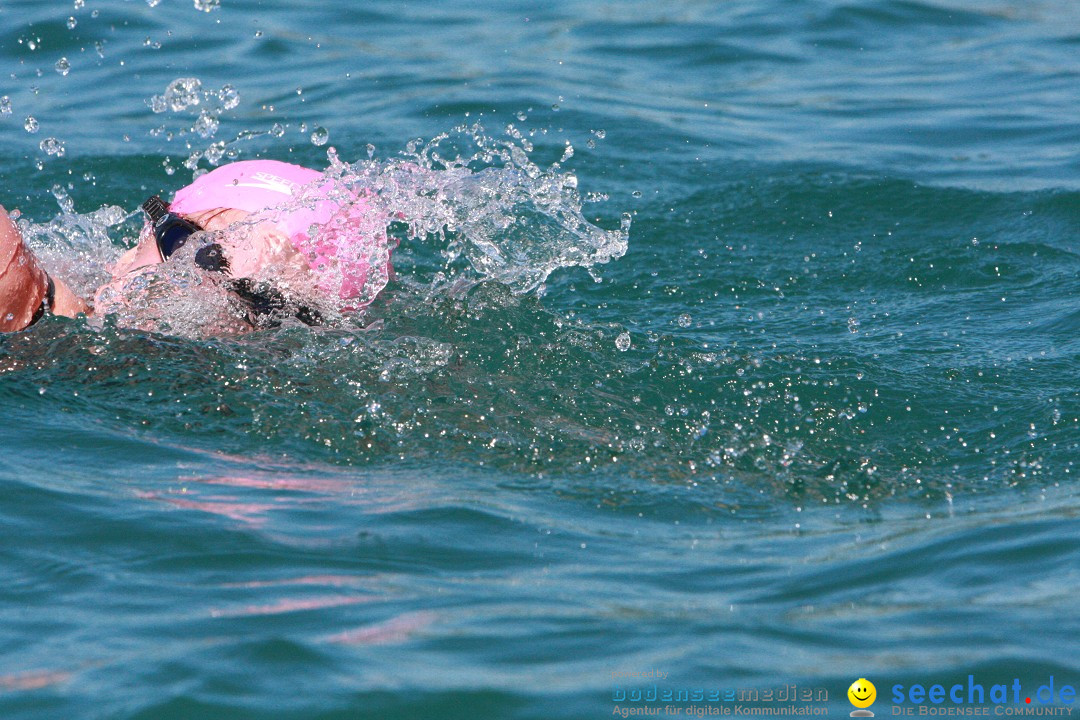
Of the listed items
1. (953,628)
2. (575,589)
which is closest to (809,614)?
(953,628)

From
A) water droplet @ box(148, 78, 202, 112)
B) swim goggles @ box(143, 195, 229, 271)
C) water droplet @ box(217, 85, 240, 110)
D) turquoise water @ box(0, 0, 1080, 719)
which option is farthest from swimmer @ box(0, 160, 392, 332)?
water droplet @ box(217, 85, 240, 110)

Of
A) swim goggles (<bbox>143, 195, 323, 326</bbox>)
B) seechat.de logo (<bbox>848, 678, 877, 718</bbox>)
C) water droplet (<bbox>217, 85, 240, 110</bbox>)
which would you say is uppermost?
water droplet (<bbox>217, 85, 240, 110</bbox>)

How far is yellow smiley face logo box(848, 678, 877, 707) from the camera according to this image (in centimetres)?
265

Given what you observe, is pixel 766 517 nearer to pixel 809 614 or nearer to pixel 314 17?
pixel 809 614

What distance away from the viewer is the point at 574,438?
4.14 metres

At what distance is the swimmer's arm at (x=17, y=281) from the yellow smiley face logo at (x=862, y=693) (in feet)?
10.2

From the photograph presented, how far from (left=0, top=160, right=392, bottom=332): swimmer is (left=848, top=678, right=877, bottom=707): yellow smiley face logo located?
265 cm

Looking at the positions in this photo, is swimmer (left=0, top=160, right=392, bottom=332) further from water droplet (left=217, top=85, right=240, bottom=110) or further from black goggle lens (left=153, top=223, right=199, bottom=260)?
water droplet (left=217, top=85, right=240, bottom=110)

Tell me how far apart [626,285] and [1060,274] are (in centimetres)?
208

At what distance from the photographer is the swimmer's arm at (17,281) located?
426 cm

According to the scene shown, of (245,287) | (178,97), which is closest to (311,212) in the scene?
(245,287)

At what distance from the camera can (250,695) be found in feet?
8.75

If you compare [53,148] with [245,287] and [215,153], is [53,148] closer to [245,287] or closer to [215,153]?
[215,153]

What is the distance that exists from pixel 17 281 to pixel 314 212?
1.06 metres
